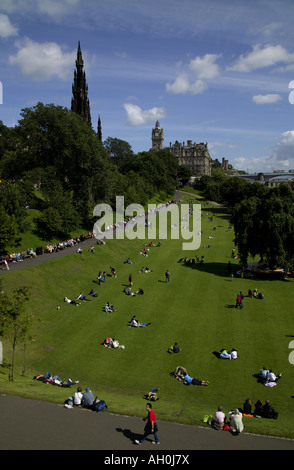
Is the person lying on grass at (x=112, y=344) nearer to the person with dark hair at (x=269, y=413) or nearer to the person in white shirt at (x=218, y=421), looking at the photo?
the person with dark hair at (x=269, y=413)

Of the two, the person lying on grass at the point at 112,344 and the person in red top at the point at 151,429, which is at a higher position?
the person in red top at the point at 151,429

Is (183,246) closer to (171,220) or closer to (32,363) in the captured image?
(171,220)

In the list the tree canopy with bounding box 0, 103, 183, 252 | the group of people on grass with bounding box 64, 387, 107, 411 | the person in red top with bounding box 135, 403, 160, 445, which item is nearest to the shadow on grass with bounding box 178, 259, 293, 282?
the tree canopy with bounding box 0, 103, 183, 252

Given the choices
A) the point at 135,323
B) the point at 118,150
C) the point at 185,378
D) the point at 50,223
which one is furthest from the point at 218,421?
the point at 118,150

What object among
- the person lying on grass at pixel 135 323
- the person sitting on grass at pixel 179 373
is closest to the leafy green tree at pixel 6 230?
the person lying on grass at pixel 135 323

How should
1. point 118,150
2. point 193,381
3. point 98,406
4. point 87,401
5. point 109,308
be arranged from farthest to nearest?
point 118,150 → point 109,308 → point 193,381 → point 87,401 → point 98,406

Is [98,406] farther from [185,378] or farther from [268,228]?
[268,228]

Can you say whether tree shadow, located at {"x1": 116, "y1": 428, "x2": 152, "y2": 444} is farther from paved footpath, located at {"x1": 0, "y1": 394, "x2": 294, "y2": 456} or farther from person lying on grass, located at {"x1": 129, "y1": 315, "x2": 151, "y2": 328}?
person lying on grass, located at {"x1": 129, "y1": 315, "x2": 151, "y2": 328}
